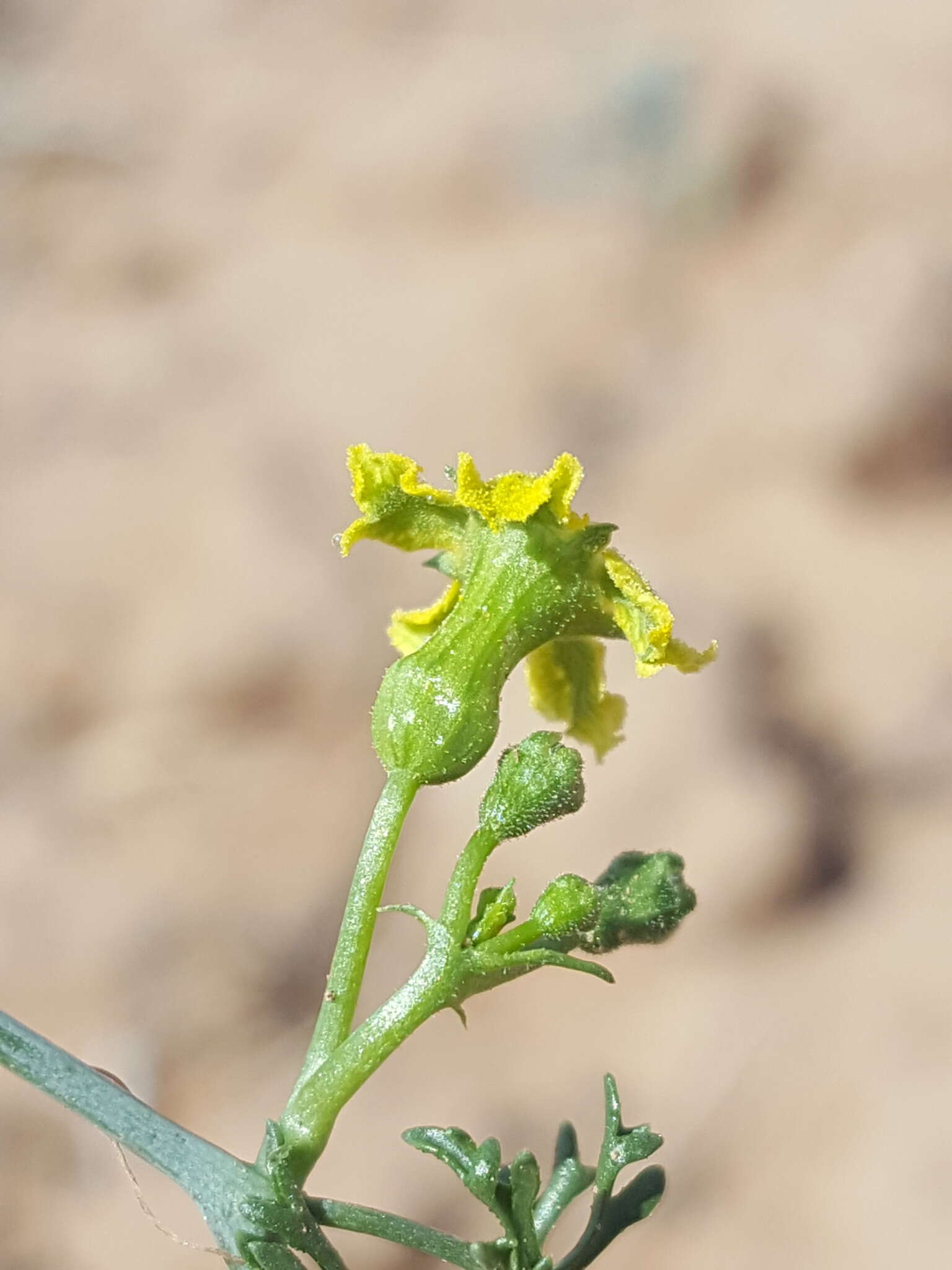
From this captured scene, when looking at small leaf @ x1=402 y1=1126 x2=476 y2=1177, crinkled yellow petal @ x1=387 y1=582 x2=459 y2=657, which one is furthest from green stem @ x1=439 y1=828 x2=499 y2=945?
crinkled yellow petal @ x1=387 y1=582 x2=459 y2=657

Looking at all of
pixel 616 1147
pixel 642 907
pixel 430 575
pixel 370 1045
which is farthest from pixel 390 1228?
pixel 430 575

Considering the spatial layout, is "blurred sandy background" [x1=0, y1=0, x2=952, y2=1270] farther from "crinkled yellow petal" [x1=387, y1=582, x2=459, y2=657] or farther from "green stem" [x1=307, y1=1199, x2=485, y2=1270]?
"green stem" [x1=307, y1=1199, x2=485, y2=1270]

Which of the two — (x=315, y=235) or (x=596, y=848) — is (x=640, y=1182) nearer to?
(x=596, y=848)

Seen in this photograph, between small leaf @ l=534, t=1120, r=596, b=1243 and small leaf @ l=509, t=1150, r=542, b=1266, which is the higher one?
small leaf @ l=534, t=1120, r=596, b=1243

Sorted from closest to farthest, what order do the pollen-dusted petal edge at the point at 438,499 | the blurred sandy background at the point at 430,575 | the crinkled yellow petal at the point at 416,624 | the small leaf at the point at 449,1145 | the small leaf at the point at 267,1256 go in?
the small leaf at the point at 267,1256
the small leaf at the point at 449,1145
the pollen-dusted petal edge at the point at 438,499
the crinkled yellow petal at the point at 416,624
the blurred sandy background at the point at 430,575

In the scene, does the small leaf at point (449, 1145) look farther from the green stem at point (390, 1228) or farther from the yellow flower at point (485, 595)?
the yellow flower at point (485, 595)

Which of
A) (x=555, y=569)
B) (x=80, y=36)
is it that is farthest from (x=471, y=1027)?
(x=80, y=36)

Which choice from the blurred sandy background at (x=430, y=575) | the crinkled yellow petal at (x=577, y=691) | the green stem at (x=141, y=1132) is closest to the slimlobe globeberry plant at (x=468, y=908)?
the green stem at (x=141, y=1132)
